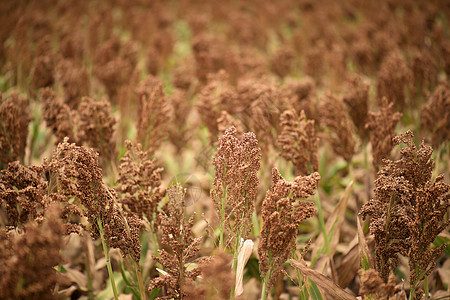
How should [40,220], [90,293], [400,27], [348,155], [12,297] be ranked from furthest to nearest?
1. [400,27]
2. [348,155]
3. [90,293]
4. [40,220]
5. [12,297]

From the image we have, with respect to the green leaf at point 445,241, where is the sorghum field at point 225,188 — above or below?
above

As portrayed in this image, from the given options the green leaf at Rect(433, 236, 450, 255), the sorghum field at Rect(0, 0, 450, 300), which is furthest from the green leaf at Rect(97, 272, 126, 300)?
the green leaf at Rect(433, 236, 450, 255)

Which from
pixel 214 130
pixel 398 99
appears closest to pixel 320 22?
pixel 398 99

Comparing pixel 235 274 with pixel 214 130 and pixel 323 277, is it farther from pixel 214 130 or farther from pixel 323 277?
pixel 214 130

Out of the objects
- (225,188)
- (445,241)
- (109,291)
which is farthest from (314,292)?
(109,291)

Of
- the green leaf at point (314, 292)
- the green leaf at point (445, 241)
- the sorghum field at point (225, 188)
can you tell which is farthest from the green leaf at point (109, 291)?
the green leaf at point (445, 241)

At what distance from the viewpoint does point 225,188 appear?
1556 millimetres

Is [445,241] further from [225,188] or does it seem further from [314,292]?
[225,188]

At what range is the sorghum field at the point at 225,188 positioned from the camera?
1.47 metres

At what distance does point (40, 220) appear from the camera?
150 centimetres

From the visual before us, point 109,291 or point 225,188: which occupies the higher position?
point 225,188

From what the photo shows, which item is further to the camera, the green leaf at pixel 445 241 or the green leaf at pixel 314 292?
the green leaf at pixel 445 241

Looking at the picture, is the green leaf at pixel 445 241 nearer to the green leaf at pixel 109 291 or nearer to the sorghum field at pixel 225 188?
the sorghum field at pixel 225 188

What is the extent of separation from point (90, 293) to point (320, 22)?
6.05m
